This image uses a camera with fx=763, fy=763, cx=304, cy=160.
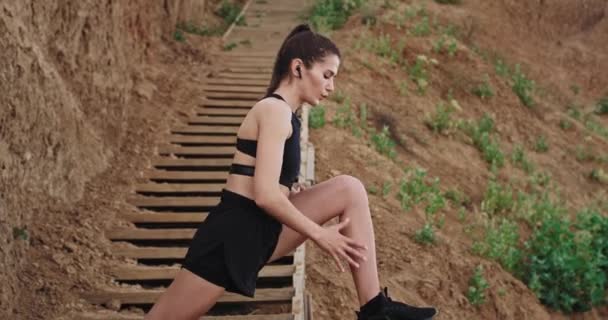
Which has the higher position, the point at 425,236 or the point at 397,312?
the point at 397,312

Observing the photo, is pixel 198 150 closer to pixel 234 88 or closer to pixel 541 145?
pixel 234 88

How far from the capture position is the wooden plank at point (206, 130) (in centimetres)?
860

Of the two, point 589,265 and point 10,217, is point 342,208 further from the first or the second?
point 589,265

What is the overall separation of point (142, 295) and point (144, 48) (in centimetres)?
581

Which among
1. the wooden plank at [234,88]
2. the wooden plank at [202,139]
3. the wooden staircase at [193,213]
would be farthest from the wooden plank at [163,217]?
the wooden plank at [234,88]

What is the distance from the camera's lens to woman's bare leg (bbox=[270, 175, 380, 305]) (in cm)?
292

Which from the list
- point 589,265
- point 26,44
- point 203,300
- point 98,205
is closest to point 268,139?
point 203,300

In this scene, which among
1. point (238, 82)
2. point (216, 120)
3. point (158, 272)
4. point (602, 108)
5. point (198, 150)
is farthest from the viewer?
point (602, 108)

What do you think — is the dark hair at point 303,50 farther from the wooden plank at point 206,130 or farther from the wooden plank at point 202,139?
the wooden plank at point 206,130

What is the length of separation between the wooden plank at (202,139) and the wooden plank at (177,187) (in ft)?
3.78

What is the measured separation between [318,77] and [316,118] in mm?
6173

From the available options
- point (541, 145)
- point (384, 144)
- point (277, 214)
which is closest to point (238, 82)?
point (384, 144)

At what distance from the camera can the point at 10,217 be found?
5008 mm

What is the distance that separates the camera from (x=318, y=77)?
296 cm
